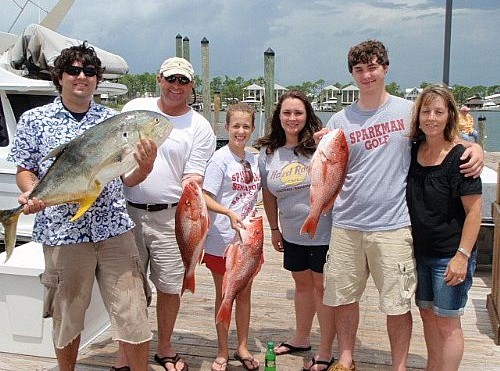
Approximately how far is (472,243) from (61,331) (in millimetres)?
2400

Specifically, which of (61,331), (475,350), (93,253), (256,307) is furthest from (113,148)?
(475,350)

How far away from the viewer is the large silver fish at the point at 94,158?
2701mm

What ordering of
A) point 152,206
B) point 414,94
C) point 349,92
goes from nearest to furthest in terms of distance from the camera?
point 152,206 < point 414,94 < point 349,92

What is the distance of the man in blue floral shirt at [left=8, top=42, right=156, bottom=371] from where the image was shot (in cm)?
298

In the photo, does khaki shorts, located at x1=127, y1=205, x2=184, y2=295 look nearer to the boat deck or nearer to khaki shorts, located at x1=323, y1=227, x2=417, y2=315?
the boat deck

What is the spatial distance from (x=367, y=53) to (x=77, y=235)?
6.58 ft

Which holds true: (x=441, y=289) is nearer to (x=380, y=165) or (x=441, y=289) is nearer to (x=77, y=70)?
(x=380, y=165)

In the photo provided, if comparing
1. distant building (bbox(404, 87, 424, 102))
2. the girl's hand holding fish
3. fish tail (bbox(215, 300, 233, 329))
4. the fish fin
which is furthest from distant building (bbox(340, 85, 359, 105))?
the fish fin

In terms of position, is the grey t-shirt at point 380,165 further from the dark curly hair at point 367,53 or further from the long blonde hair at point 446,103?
the dark curly hair at point 367,53

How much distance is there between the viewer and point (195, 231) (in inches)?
125

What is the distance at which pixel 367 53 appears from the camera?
313cm

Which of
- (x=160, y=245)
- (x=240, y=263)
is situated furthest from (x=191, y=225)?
(x=160, y=245)

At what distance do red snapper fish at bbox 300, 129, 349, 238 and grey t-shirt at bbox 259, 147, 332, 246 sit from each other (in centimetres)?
43

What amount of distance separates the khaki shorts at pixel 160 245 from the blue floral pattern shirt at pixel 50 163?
41cm
